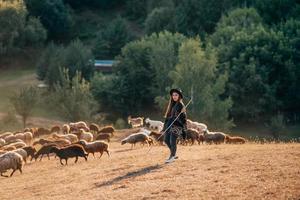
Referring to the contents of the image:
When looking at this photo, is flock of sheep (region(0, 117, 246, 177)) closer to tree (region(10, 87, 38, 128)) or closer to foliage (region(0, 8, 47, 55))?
tree (region(10, 87, 38, 128))

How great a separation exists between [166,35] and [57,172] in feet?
159

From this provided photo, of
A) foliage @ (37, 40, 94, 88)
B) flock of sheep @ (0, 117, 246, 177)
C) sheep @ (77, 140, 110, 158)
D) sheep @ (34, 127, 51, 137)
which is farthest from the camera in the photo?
foliage @ (37, 40, 94, 88)

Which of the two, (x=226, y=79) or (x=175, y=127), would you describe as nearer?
(x=175, y=127)

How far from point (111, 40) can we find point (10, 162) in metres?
61.2

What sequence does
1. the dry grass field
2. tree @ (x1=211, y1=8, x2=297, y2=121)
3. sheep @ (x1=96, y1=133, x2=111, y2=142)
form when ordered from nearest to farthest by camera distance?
the dry grass field → sheep @ (x1=96, y1=133, x2=111, y2=142) → tree @ (x1=211, y1=8, x2=297, y2=121)

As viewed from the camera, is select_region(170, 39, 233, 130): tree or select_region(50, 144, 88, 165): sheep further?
select_region(170, 39, 233, 130): tree

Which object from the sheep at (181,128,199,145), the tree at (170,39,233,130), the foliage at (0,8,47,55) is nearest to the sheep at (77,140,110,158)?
the sheep at (181,128,199,145)

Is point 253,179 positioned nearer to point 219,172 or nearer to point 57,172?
point 219,172

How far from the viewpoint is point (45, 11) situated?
92625 millimetres

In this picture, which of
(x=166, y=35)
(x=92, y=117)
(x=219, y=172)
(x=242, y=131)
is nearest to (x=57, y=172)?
(x=219, y=172)

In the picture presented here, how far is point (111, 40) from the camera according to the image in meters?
86.1

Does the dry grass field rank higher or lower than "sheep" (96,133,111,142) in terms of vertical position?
lower

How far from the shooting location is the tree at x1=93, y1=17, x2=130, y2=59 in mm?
85875

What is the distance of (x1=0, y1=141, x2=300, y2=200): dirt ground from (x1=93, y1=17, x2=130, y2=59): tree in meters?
59.8
